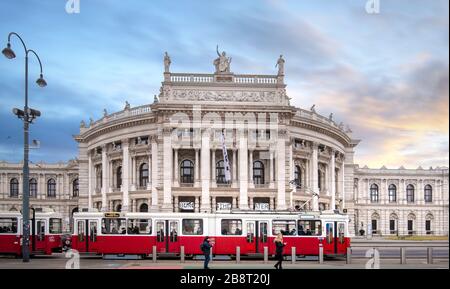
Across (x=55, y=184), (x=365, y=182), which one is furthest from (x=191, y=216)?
(x=365, y=182)

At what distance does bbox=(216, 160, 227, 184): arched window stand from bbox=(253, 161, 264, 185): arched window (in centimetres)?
304

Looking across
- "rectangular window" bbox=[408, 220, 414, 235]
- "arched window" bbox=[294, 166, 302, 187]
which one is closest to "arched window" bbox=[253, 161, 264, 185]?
"arched window" bbox=[294, 166, 302, 187]

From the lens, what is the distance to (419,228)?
78312 mm

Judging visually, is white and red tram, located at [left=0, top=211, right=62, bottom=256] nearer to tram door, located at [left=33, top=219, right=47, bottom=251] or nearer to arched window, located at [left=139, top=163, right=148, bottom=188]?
tram door, located at [left=33, top=219, right=47, bottom=251]

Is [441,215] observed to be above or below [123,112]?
below

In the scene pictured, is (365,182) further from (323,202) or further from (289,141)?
(289,141)

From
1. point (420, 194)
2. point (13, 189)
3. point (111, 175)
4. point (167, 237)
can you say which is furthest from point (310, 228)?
point (420, 194)

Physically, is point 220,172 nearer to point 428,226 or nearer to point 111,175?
point 111,175

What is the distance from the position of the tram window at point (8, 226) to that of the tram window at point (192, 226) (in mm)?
8496

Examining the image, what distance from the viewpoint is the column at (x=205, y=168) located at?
52.5m

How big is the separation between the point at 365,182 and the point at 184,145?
3616 cm

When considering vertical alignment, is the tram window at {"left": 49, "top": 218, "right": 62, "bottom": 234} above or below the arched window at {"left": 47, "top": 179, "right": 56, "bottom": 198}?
below

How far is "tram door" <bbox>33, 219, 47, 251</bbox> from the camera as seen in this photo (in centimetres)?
3028
